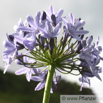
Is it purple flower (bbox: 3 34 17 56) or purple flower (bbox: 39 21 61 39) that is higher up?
purple flower (bbox: 39 21 61 39)

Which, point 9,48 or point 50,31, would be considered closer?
point 50,31

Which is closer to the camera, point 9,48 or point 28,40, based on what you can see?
point 28,40

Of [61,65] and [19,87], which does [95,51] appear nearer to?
[61,65]

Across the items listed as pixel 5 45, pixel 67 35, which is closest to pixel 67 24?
pixel 67 35

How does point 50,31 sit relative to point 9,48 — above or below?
above

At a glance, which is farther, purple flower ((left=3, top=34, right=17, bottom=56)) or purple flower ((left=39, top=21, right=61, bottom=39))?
purple flower ((left=3, top=34, right=17, bottom=56))

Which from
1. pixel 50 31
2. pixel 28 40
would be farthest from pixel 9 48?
pixel 50 31

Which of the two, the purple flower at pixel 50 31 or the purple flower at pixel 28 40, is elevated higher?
the purple flower at pixel 50 31

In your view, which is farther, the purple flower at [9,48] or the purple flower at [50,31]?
the purple flower at [9,48]

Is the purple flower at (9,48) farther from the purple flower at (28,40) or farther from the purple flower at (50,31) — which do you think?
the purple flower at (50,31)

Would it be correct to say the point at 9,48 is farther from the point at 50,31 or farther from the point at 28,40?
the point at 50,31

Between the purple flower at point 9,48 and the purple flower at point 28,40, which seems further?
the purple flower at point 9,48

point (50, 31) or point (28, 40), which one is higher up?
point (50, 31)

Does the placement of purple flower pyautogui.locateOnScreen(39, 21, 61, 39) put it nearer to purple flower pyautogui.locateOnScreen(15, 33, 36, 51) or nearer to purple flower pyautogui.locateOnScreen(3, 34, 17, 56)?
purple flower pyautogui.locateOnScreen(15, 33, 36, 51)
